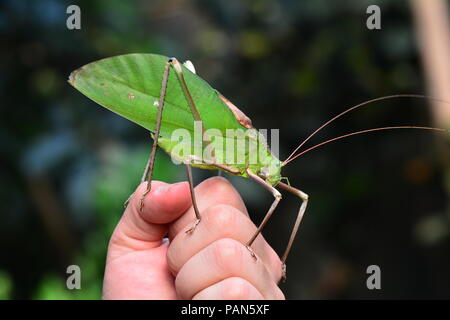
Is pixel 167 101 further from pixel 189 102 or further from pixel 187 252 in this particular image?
pixel 187 252

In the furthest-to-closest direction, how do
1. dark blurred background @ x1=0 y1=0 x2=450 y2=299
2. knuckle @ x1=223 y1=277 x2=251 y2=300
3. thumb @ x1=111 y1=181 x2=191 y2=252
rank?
dark blurred background @ x1=0 y1=0 x2=450 y2=299 → thumb @ x1=111 y1=181 x2=191 y2=252 → knuckle @ x1=223 y1=277 x2=251 y2=300

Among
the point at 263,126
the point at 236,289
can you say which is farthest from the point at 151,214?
the point at 263,126

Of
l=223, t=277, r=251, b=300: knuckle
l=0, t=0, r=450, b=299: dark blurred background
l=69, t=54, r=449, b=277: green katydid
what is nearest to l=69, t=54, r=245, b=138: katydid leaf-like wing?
l=69, t=54, r=449, b=277: green katydid

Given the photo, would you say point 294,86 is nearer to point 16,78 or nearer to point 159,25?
point 159,25

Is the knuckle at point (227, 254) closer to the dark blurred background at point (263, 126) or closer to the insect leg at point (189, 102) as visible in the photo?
the insect leg at point (189, 102)

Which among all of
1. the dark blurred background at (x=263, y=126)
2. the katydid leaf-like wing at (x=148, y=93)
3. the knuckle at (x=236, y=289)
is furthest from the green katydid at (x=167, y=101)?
the dark blurred background at (x=263, y=126)

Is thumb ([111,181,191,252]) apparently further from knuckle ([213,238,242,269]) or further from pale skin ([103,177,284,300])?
knuckle ([213,238,242,269])

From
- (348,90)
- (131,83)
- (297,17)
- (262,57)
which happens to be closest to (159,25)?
(262,57)
